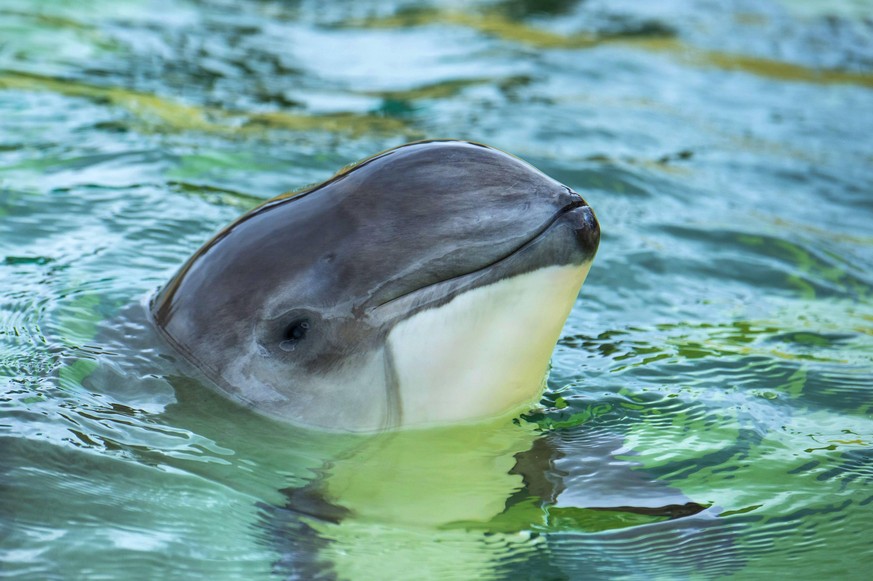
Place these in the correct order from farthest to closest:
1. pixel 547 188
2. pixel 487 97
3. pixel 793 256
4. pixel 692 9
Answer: pixel 692 9, pixel 487 97, pixel 793 256, pixel 547 188

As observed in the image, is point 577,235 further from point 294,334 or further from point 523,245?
point 294,334

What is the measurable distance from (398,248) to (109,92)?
5.78 m

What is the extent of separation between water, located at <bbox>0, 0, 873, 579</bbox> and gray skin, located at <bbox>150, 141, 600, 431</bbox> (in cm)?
14

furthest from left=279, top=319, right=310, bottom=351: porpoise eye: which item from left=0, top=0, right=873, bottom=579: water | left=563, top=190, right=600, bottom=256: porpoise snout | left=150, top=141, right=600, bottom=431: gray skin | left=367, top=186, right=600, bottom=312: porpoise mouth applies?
left=563, top=190, right=600, bottom=256: porpoise snout

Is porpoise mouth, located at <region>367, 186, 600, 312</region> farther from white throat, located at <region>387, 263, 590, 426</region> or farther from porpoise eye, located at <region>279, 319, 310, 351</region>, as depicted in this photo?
porpoise eye, located at <region>279, 319, 310, 351</region>

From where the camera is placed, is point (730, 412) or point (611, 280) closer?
point (730, 412)

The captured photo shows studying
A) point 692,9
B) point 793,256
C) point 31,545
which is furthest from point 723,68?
point 31,545

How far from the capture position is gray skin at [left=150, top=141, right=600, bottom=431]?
3.25m

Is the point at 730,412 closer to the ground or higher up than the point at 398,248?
closer to the ground

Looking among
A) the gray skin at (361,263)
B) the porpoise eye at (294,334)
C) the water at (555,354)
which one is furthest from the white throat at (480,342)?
the porpoise eye at (294,334)

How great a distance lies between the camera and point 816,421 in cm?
418

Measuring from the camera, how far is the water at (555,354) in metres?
3.17

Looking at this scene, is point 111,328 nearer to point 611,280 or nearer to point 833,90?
point 611,280

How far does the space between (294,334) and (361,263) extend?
0.32 metres
